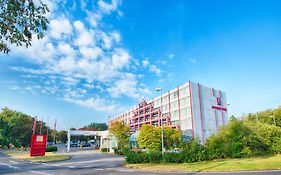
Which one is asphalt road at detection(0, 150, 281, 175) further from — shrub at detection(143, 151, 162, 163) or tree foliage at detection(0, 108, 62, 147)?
tree foliage at detection(0, 108, 62, 147)

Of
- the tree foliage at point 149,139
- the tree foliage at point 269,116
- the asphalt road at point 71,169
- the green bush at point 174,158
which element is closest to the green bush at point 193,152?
the green bush at point 174,158

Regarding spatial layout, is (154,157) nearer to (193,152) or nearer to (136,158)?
(136,158)

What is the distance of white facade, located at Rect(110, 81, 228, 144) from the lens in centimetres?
6300

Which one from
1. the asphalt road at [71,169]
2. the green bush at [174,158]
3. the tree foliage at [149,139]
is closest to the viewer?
the asphalt road at [71,169]

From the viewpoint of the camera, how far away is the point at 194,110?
63156mm

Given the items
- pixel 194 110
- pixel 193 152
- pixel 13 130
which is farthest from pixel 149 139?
pixel 13 130

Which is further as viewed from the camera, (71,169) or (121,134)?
(121,134)

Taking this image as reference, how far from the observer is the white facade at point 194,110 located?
63.0 m

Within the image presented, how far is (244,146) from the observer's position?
26.3 metres

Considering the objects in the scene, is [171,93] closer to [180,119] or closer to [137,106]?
[180,119]

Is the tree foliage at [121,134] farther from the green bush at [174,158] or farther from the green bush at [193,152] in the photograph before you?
the green bush at [174,158]

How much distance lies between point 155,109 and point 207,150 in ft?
195

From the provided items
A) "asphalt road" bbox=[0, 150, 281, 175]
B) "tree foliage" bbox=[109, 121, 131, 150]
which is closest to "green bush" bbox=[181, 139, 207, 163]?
"asphalt road" bbox=[0, 150, 281, 175]

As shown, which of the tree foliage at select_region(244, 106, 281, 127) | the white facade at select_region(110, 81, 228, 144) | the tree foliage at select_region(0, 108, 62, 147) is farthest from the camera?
the tree foliage at select_region(0, 108, 62, 147)
